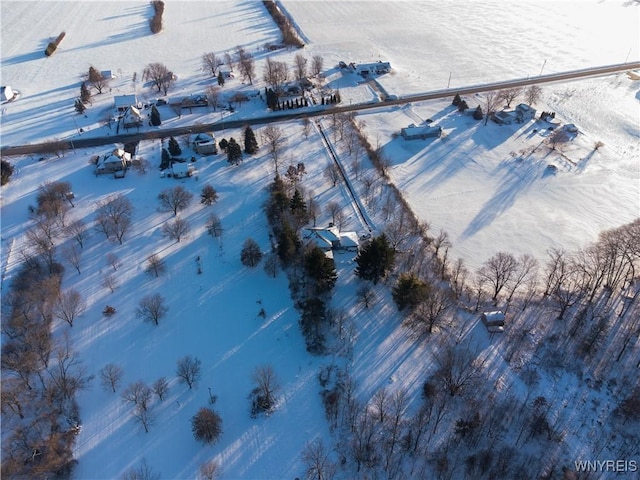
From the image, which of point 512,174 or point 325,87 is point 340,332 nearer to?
point 512,174

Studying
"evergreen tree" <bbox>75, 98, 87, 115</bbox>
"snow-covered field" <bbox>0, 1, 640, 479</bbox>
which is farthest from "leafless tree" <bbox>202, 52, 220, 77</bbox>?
"evergreen tree" <bbox>75, 98, 87, 115</bbox>

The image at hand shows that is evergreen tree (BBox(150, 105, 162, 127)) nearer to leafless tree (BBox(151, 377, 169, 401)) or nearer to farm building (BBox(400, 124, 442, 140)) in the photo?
farm building (BBox(400, 124, 442, 140))

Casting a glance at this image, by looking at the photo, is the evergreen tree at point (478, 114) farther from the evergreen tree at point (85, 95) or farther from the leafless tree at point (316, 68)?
the evergreen tree at point (85, 95)

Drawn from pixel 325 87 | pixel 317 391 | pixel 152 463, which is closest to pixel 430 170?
pixel 325 87

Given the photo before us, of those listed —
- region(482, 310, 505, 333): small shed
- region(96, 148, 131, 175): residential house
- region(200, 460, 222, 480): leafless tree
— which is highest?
region(96, 148, 131, 175): residential house

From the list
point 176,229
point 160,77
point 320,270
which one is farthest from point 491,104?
point 160,77

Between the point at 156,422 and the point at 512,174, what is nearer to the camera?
the point at 156,422
